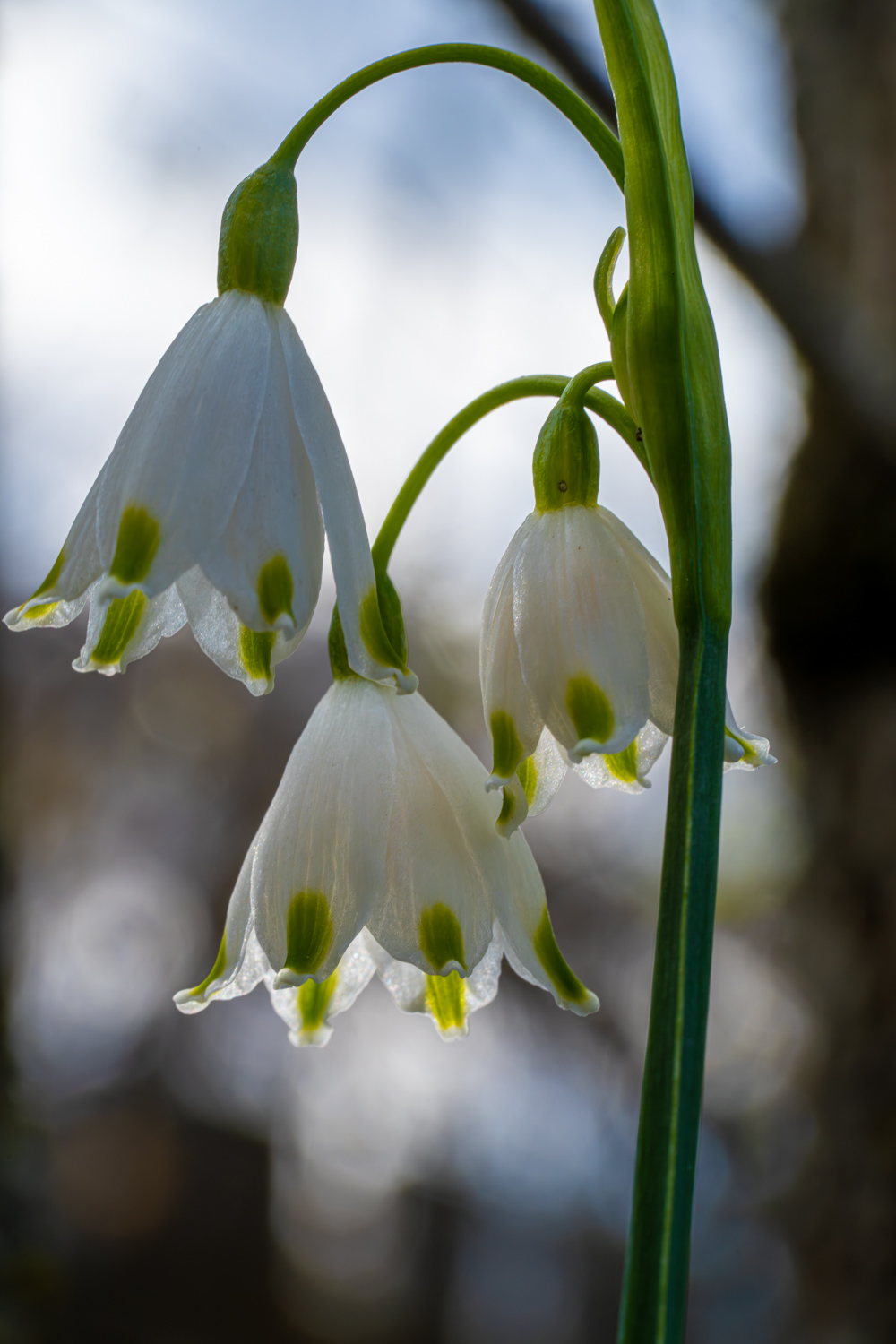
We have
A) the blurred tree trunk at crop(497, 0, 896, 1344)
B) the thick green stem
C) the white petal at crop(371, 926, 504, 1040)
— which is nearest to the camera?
the thick green stem

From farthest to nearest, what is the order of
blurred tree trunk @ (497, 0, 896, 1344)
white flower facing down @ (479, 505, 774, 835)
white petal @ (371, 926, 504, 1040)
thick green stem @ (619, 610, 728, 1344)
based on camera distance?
blurred tree trunk @ (497, 0, 896, 1344) < white petal @ (371, 926, 504, 1040) < white flower facing down @ (479, 505, 774, 835) < thick green stem @ (619, 610, 728, 1344)

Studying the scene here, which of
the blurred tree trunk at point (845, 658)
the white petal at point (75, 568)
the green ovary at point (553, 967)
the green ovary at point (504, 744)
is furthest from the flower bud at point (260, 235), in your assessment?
the blurred tree trunk at point (845, 658)

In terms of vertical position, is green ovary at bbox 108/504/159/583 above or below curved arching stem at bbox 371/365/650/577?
below

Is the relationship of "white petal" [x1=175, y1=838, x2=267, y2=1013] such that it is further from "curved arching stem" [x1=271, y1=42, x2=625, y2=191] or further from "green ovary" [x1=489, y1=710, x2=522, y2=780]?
"curved arching stem" [x1=271, y1=42, x2=625, y2=191]

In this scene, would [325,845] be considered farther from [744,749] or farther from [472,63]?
[472,63]

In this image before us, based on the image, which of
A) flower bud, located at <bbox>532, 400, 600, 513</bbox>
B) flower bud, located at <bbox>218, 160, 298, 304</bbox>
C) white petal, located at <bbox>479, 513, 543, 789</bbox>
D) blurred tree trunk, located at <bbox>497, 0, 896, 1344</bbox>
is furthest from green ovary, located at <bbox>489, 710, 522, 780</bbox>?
blurred tree trunk, located at <bbox>497, 0, 896, 1344</bbox>

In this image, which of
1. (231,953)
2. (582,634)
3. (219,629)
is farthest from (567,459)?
(231,953)

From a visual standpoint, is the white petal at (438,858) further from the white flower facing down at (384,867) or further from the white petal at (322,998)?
the white petal at (322,998)
